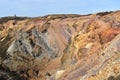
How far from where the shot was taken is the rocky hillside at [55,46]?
72.2 ft

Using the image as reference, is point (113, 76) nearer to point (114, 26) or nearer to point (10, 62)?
point (114, 26)

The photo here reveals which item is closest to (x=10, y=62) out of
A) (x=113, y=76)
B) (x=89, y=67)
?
(x=89, y=67)

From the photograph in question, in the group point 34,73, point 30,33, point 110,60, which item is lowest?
point 34,73

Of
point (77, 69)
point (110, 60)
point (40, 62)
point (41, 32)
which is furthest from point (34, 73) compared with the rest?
point (110, 60)

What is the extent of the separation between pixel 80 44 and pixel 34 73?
1651 centimetres

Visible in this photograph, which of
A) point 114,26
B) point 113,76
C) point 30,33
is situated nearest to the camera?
point 113,76

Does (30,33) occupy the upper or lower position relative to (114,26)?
lower

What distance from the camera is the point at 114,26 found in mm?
22844

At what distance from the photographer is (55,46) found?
1679 inches

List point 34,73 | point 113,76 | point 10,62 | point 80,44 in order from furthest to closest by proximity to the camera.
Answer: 1. point 10,62
2. point 34,73
3. point 80,44
4. point 113,76

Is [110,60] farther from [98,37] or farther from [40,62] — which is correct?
[40,62]

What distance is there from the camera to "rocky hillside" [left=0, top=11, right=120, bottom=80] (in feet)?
72.2

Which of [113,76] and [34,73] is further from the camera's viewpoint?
[34,73]

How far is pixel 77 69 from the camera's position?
65.1 ft
